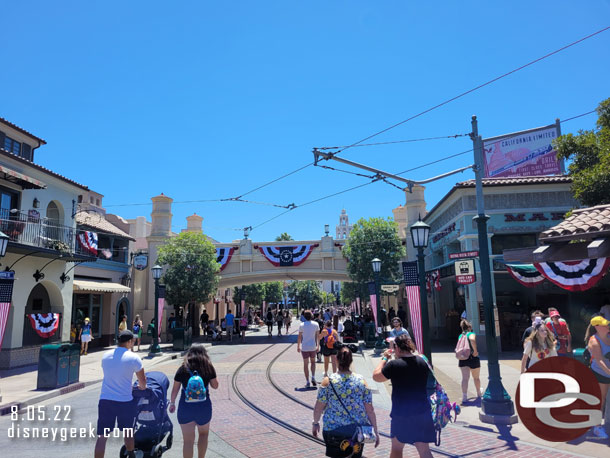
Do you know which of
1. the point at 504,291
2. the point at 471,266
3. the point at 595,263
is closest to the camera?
the point at 595,263

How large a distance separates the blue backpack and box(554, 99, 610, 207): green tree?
39.5 feet

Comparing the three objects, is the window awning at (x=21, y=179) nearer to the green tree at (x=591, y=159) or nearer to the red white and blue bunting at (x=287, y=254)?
the red white and blue bunting at (x=287, y=254)

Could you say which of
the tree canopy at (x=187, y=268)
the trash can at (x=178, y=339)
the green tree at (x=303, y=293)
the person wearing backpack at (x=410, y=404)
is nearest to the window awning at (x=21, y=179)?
the trash can at (x=178, y=339)

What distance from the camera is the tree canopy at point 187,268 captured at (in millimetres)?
27094

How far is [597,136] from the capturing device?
531 inches

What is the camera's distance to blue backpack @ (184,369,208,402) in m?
5.15

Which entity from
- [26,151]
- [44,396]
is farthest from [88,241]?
[44,396]

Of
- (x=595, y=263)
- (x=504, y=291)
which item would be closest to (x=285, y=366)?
(x=595, y=263)

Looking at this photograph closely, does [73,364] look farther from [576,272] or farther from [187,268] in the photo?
[187,268]

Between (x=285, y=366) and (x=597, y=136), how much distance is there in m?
12.5

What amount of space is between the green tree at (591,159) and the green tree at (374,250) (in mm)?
14259

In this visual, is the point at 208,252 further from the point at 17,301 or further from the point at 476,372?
the point at 476,372

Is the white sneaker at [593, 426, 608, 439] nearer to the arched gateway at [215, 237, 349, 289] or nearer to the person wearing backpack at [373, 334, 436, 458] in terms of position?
the person wearing backpack at [373, 334, 436, 458]

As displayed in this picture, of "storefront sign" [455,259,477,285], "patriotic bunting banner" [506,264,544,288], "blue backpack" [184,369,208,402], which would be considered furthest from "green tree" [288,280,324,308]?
"blue backpack" [184,369,208,402]
